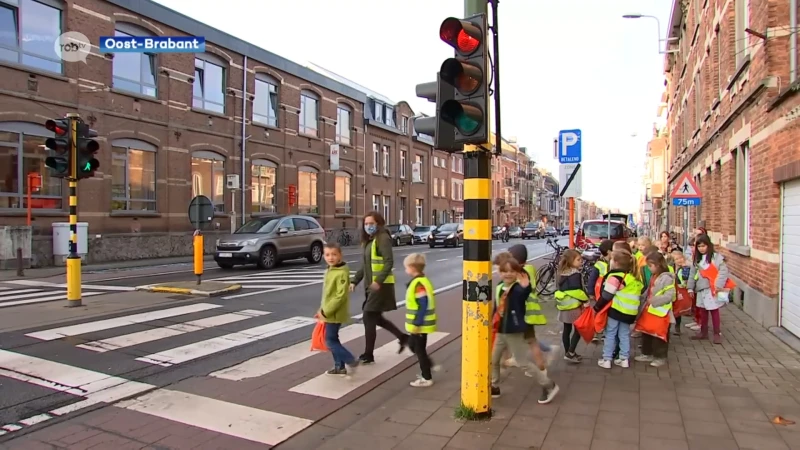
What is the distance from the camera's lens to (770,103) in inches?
305

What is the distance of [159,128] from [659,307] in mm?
20827

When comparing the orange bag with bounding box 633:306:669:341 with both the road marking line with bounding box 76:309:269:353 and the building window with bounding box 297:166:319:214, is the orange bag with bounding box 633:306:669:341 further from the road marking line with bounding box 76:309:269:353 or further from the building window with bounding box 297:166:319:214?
the building window with bounding box 297:166:319:214

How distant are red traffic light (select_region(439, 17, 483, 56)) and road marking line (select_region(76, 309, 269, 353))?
531cm

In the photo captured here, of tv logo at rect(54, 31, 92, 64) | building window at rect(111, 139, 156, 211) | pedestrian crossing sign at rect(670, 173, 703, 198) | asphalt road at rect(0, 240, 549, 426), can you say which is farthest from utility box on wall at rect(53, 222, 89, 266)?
pedestrian crossing sign at rect(670, 173, 703, 198)

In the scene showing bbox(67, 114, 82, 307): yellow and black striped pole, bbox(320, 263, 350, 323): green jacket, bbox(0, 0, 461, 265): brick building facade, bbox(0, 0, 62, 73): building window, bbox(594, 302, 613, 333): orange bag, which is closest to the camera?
bbox(320, 263, 350, 323): green jacket

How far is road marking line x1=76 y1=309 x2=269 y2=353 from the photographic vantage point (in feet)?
21.6

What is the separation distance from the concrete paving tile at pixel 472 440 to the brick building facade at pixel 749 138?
5.46 metres

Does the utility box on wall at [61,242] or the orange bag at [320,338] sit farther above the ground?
the utility box on wall at [61,242]

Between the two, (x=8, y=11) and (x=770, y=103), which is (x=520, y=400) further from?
(x=8, y=11)

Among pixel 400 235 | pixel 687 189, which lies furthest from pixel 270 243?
pixel 400 235

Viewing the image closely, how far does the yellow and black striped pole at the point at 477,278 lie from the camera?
13.5ft

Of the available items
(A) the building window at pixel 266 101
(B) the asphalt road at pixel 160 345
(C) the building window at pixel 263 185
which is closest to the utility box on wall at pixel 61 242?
(B) the asphalt road at pixel 160 345

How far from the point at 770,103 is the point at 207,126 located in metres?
21.7

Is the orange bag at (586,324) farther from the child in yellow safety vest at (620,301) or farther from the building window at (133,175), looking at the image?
the building window at (133,175)
